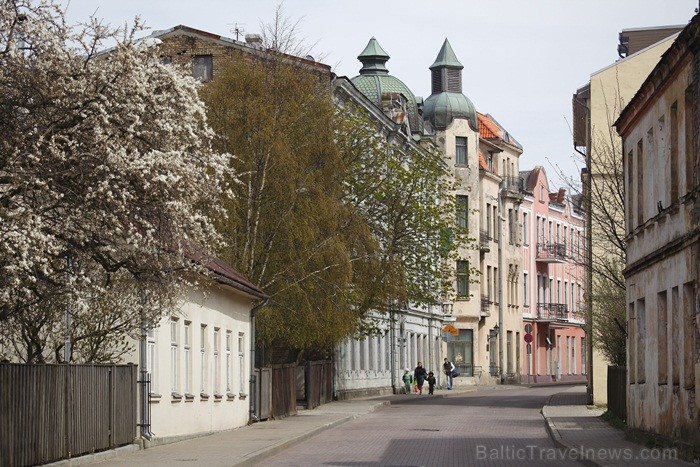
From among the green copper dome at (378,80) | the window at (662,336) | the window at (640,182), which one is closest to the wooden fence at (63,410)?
the window at (662,336)

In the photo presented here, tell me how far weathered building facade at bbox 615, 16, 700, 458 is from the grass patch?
1.44 m

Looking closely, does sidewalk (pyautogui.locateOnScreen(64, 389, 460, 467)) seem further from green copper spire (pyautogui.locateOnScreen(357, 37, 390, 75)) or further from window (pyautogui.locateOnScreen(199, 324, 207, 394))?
green copper spire (pyautogui.locateOnScreen(357, 37, 390, 75))

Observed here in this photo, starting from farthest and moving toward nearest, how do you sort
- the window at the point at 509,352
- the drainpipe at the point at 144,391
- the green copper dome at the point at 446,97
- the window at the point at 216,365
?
the window at the point at 509,352 < the green copper dome at the point at 446,97 < the window at the point at 216,365 < the drainpipe at the point at 144,391

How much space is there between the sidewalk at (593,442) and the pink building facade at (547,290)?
170 feet

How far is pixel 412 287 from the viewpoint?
2020 inches

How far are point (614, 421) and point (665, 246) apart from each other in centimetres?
955


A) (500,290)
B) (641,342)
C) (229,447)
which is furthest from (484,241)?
(229,447)

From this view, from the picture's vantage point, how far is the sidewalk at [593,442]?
21.1 metres

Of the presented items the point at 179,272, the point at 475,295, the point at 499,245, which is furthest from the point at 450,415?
the point at 499,245

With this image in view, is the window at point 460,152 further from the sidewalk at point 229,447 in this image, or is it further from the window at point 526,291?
the sidewalk at point 229,447

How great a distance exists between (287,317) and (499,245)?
1887 inches

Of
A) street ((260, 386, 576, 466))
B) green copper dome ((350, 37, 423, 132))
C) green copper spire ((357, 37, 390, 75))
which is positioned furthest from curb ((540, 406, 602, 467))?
green copper spire ((357, 37, 390, 75))

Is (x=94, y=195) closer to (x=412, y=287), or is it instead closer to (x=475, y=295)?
(x=412, y=287)

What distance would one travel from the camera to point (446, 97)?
259ft
